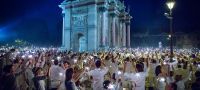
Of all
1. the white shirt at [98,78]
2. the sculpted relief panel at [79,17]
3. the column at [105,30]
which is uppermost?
the sculpted relief panel at [79,17]

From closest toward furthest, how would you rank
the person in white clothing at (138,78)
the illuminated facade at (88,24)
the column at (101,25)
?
the person in white clothing at (138,78) → the column at (101,25) → the illuminated facade at (88,24)

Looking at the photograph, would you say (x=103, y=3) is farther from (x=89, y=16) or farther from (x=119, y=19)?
(x=119, y=19)

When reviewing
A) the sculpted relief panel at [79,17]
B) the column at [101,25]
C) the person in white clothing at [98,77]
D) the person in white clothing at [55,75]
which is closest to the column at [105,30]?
the column at [101,25]

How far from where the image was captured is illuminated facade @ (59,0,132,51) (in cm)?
6994

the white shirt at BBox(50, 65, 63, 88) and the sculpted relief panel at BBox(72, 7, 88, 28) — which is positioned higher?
the sculpted relief panel at BBox(72, 7, 88, 28)

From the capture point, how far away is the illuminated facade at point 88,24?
69938 mm

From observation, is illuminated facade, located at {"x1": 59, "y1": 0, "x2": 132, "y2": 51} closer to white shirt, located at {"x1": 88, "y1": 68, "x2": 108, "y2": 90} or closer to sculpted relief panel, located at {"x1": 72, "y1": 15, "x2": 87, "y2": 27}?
sculpted relief panel, located at {"x1": 72, "y1": 15, "x2": 87, "y2": 27}

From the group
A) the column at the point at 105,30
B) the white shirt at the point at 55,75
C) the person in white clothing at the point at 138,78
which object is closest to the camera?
the person in white clothing at the point at 138,78

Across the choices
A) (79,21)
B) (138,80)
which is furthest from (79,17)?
(138,80)

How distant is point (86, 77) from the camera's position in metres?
12.4

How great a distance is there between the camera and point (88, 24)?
234 feet

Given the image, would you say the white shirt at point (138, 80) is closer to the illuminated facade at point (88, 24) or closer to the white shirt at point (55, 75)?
the white shirt at point (55, 75)

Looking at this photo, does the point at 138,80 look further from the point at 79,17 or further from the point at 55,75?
the point at 79,17

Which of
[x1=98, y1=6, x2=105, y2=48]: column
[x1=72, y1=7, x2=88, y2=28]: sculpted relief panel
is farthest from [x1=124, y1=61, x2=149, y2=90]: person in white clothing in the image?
[x1=72, y1=7, x2=88, y2=28]: sculpted relief panel
